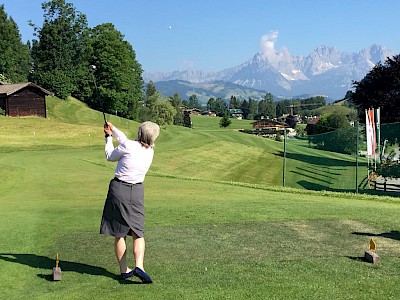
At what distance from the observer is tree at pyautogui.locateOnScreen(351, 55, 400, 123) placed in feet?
154

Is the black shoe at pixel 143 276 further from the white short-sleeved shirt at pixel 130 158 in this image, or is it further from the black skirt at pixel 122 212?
the white short-sleeved shirt at pixel 130 158

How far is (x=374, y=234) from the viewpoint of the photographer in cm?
1020

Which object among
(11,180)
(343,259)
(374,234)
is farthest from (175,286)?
(11,180)

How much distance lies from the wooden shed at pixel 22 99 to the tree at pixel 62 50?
1598 centimetres

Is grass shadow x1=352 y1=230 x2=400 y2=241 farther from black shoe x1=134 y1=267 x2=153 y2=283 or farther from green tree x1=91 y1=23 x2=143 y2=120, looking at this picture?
green tree x1=91 y1=23 x2=143 y2=120

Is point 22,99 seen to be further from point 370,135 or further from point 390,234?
point 390,234

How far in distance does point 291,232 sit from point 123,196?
4676 mm

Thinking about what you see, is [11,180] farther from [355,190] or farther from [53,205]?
[355,190]

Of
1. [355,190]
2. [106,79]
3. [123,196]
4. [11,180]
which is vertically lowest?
[355,190]

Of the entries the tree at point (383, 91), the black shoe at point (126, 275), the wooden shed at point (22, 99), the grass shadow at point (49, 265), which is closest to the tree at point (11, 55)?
the wooden shed at point (22, 99)

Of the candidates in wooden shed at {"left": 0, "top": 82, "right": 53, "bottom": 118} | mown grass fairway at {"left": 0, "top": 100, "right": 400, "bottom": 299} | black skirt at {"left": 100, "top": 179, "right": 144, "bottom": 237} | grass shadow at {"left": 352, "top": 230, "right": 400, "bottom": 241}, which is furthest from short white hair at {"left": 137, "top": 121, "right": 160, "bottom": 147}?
wooden shed at {"left": 0, "top": 82, "right": 53, "bottom": 118}

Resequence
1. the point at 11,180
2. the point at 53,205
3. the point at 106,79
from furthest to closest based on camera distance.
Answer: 1. the point at 106,79
2. the point at 11,180
3. the point at 53,205

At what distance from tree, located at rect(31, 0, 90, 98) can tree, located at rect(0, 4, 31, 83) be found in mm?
6726

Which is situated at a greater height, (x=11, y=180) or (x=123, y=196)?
(x=123, y=196)
